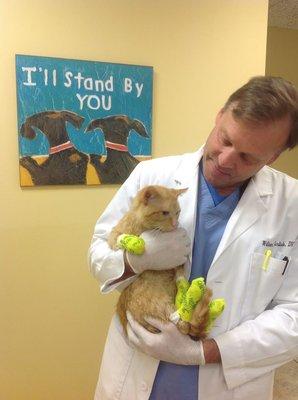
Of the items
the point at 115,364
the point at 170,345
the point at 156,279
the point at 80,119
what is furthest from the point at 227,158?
the point at 80,119

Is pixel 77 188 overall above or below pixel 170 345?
above

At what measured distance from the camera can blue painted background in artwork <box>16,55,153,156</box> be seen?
150 centimetres

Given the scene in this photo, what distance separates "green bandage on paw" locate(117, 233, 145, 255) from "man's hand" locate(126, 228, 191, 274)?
0.6 inches

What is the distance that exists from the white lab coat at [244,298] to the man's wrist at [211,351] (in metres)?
0.01

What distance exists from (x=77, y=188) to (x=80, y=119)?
31 cm

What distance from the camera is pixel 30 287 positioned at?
166 centimetres

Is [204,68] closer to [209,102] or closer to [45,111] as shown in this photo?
[209,102]

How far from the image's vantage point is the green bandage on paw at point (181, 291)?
90cm

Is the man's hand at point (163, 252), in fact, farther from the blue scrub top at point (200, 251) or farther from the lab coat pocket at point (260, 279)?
the lab coat pocket at point (260, 279)

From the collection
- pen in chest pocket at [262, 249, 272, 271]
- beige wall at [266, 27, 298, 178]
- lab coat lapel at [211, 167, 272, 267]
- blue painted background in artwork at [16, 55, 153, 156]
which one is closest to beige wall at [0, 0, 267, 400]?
blue painted background in artwork at [16, 55, 153, 156]

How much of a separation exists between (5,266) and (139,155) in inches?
30.9

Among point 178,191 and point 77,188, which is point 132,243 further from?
point 77,188

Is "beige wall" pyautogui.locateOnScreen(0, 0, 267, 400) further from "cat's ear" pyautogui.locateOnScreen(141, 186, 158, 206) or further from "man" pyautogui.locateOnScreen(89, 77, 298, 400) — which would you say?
"cat's ear" pyautogui.locateOnScreen(141, 186, 158, 206)

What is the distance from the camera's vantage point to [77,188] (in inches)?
65.3
